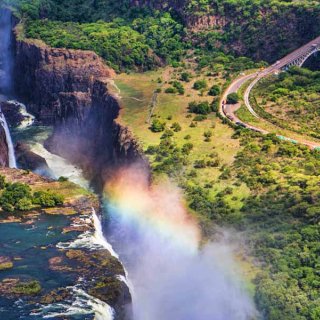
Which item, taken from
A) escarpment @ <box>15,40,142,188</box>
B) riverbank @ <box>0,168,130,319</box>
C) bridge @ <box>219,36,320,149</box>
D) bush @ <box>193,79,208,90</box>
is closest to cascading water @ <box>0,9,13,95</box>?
escarpment @ <box>15,40,142,188</box>

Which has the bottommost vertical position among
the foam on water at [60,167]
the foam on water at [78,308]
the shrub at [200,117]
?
the foam on water at [60,167]

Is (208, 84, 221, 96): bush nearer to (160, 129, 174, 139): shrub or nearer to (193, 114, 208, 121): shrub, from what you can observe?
(193, 114, 208, 121): shrub

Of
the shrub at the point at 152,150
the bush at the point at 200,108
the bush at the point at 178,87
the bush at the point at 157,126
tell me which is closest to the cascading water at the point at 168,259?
the shrub at the point at 152,150

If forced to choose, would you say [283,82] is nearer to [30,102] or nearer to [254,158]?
[254,158]

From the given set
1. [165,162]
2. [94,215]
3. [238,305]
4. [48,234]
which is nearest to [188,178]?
[165,162]

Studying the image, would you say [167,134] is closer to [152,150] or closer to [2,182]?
[152,150]

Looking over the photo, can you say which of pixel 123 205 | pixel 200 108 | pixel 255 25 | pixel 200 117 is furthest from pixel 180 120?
pixel 255 25

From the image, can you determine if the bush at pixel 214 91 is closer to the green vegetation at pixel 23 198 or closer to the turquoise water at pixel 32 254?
the green vegetation at pixel 23 198
